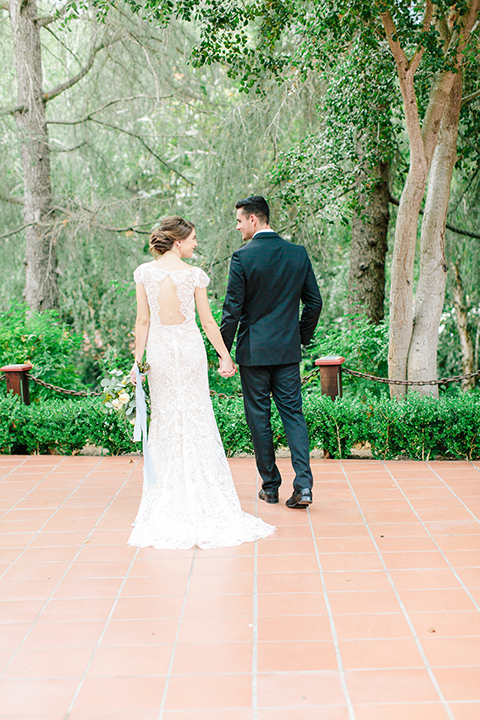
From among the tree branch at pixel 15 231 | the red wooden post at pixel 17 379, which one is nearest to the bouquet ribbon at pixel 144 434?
the red wooden post at pixel 17 379

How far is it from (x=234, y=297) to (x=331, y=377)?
1976 millimetres

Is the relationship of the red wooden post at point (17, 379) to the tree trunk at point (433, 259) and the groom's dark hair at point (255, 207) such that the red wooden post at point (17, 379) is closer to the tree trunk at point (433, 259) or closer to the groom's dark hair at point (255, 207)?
the groom's dark hair at point (255, 207)

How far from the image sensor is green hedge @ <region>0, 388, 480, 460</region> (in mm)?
5344

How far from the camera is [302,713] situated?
233 centimetres

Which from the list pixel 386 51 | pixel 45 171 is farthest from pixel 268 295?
pixel 45 171

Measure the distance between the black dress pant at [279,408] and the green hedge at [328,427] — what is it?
1.20 m

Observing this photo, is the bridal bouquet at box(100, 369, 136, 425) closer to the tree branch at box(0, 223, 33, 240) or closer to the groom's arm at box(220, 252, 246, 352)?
the groom's arm at box(220, 252, 246, 352)

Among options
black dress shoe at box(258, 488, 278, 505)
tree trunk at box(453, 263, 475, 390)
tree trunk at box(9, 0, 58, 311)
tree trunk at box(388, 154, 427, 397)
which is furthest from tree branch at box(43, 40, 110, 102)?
black dress shoe at box(258, 488, 278, 505)

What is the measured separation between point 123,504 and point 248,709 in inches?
93.4

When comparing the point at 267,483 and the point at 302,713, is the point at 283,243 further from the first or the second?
the point at 302,713

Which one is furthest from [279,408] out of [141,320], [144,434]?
[141,320]

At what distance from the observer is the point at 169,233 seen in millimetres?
3920

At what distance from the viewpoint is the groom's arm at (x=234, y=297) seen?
414 cm

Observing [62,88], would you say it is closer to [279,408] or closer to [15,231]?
[15,231]
